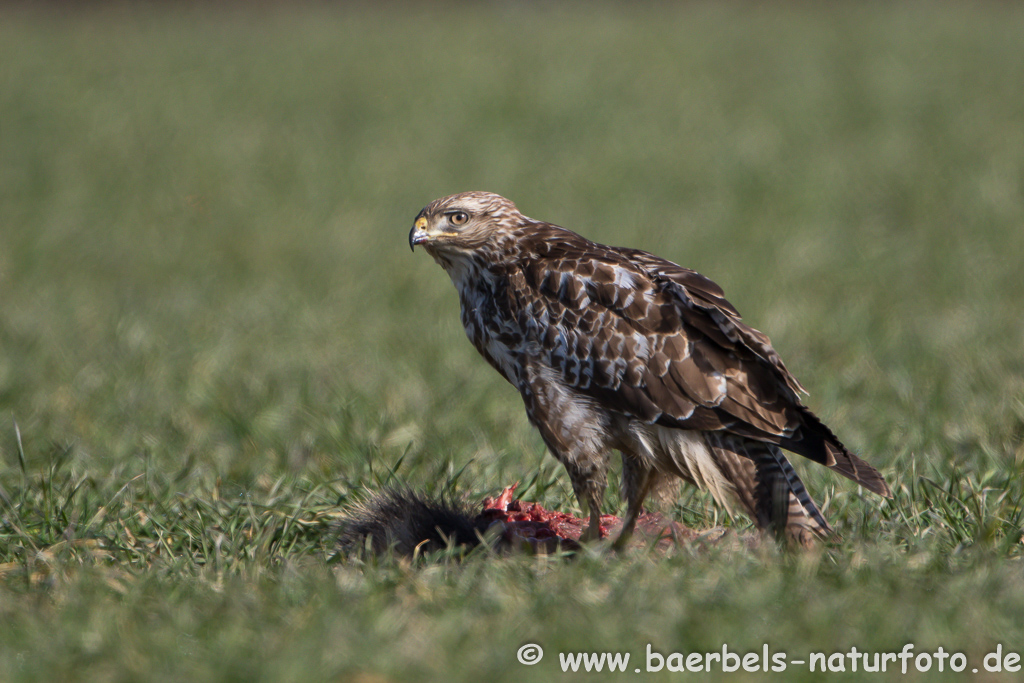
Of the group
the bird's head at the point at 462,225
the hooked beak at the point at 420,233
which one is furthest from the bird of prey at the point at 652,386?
the hooked beak at the point at 420,233

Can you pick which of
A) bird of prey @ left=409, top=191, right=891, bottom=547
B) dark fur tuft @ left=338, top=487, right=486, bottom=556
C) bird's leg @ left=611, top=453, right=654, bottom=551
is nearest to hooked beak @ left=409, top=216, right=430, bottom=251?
bird of prey @ left=409, top=191, right=891, bottom=547

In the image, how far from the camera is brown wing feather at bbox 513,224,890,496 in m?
3.80

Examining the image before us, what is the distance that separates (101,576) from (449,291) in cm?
593

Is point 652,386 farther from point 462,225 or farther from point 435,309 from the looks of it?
point 435,309

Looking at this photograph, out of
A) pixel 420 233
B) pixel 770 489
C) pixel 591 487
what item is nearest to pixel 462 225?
pixel 420 233

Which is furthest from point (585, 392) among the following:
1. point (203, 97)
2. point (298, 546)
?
point (203, 97)

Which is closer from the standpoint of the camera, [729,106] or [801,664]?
[801,664]

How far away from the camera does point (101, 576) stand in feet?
11.4

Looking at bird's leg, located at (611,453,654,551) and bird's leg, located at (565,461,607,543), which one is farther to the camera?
bird's leg, located at (611,453,654,551)

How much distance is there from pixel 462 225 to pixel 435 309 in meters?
4.22

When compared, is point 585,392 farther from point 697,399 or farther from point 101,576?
point 101,576

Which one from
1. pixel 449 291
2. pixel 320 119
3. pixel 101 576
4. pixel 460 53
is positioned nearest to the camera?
pixel 101 576

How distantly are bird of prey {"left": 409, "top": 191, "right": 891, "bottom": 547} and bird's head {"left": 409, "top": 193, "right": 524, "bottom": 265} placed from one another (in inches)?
8.1

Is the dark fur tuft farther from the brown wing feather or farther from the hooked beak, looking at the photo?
the hooked beak
